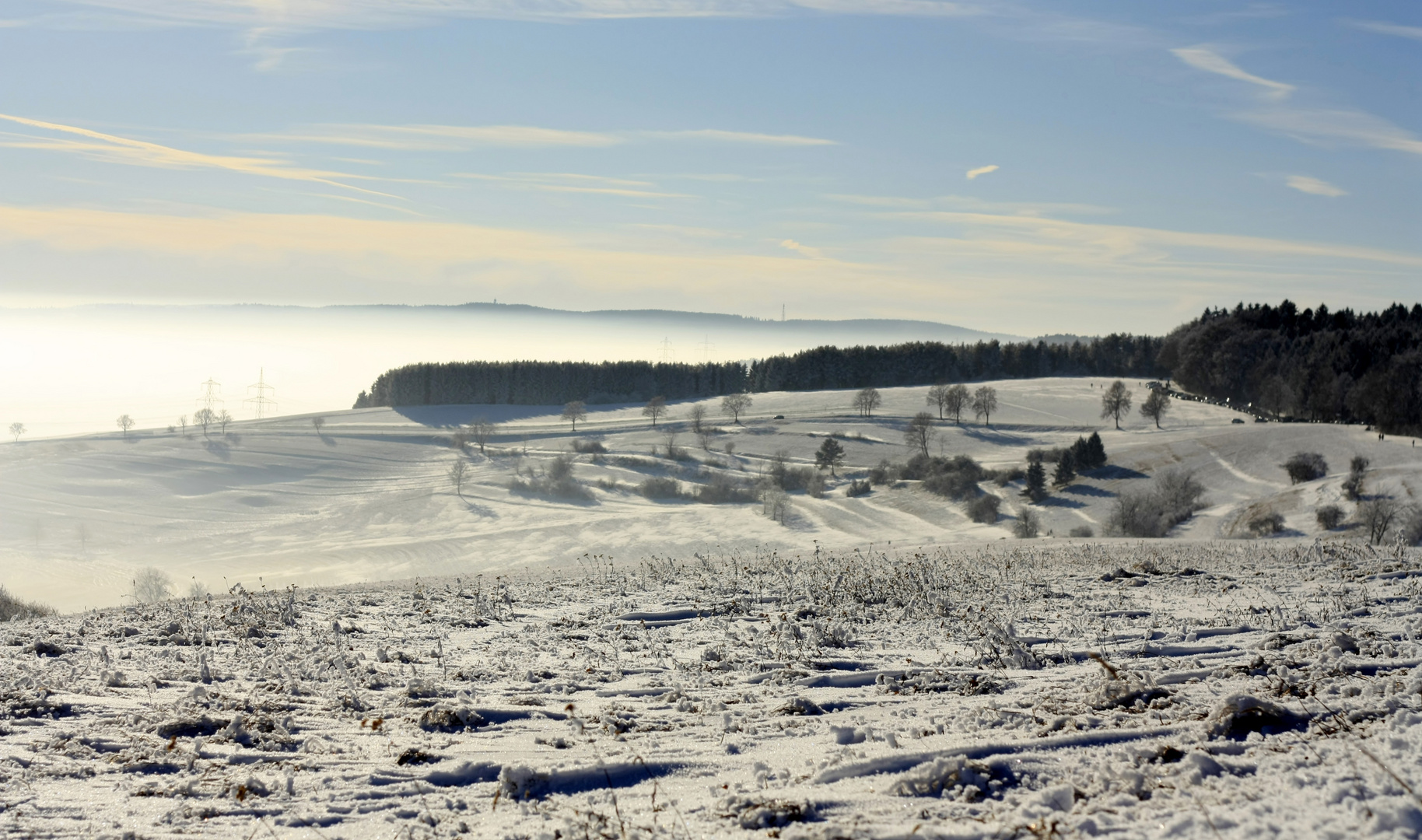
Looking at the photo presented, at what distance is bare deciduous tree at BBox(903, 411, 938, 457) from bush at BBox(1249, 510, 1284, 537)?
123 feet

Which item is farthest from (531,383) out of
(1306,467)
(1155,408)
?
(1306,467)

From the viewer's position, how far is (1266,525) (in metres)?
39.1

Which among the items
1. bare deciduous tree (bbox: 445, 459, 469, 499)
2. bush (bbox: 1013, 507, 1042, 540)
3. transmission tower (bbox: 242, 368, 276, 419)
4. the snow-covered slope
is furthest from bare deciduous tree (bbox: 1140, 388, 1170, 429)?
transmission tower (bbox: 242, 368, 276, 419)

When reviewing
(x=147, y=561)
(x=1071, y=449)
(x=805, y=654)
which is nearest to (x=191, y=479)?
(x=147, y=561)

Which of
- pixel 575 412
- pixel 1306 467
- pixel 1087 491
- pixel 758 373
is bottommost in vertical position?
pixel 1087 491

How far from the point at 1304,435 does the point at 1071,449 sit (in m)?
17.7

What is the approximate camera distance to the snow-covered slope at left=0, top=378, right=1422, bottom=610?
50250 mm

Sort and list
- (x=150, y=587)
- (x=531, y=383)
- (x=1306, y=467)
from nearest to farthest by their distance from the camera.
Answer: (x=150, y=587) → (x=1306, y=467) → (x=531, y=383)

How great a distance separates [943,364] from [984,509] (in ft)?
277

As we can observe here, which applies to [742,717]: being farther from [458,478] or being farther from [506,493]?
[458,478]

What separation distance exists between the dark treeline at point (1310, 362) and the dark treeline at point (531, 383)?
6327 centimetres

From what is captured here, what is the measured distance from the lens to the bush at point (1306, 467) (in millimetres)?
56281

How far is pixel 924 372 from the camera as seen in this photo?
446 ft

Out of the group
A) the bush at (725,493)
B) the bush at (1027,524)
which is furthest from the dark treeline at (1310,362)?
the bush at (725,493)
